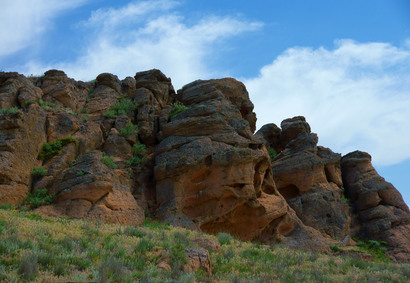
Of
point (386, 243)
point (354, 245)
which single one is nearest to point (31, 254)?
point (354, 245)

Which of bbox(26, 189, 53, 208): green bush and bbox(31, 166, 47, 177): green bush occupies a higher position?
bbox(31, 166, 47, 177): green bush

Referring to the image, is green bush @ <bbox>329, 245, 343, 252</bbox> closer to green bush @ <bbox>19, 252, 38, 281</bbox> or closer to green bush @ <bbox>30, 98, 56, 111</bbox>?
green bush @ <bbox>19, 252, 38, 281</bbox>

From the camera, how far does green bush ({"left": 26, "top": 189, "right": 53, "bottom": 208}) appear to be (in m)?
17.0

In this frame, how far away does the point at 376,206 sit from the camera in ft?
93.2

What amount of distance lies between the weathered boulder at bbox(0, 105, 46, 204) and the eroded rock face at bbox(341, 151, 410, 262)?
23.5 m

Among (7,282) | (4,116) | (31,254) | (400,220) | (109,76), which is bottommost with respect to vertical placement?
(7,282)

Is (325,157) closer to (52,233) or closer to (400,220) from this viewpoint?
(400,220)

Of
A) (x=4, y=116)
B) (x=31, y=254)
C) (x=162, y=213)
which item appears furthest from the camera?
(x=162, y=213)

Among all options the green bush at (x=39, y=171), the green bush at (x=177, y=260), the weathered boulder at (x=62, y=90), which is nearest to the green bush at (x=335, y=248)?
the green bush at (x=177, y=260)

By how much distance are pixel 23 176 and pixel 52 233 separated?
7746mm

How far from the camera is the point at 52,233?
11266 mm

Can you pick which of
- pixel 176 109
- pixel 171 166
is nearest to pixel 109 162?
pixel 171 166

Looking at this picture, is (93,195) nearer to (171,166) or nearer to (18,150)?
(18,150)

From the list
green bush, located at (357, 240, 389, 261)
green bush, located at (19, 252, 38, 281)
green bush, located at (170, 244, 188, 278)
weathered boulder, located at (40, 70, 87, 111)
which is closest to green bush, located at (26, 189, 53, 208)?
weathered boulder, located at (40, 70, 87, 111)
